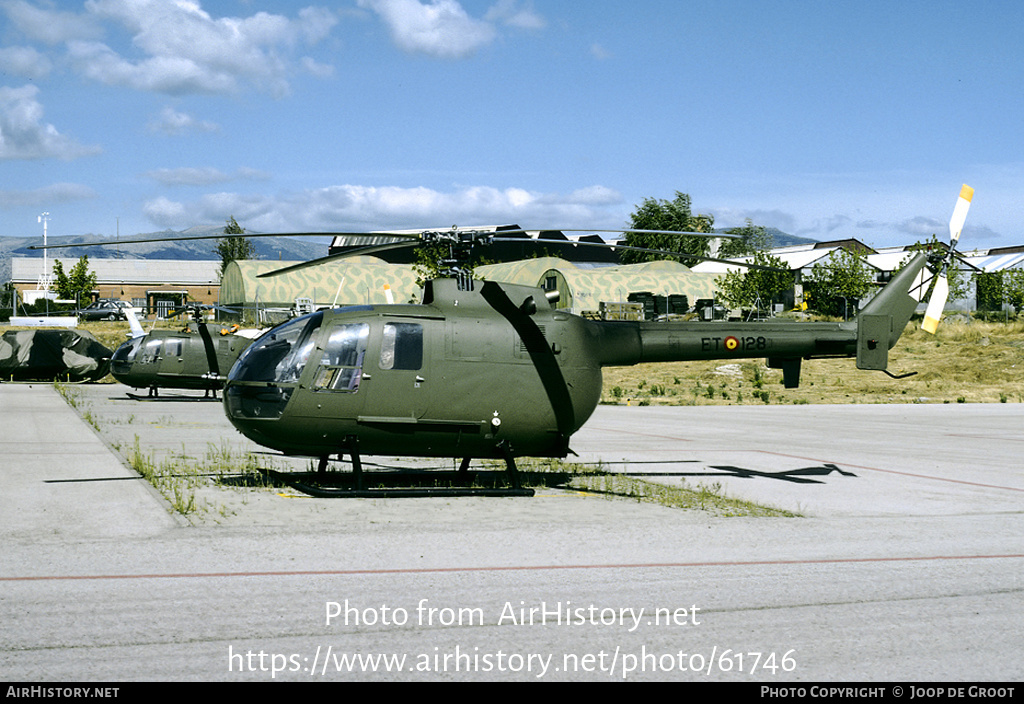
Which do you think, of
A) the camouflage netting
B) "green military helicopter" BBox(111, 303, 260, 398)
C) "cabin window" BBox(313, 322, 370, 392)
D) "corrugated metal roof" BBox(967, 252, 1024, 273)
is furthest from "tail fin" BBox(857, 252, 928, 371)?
"corrugated metal roof" BBox(967, 252, 1024, 273)

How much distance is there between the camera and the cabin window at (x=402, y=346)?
11938 mm

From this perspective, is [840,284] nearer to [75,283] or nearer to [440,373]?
[440,373]

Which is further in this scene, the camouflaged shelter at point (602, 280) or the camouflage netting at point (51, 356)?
the camouflaged shelter at point (602, 280)

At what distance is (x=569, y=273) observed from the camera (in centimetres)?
7538

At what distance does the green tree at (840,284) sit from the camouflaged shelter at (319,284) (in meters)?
32.5

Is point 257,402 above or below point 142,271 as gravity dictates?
below

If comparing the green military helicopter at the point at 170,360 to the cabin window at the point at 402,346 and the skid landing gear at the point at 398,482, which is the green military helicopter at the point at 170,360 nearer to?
the skid landing gear at the point at 398,482

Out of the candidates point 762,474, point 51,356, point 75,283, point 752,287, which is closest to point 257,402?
point 762,474

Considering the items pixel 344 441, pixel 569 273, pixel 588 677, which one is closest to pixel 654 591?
pixel 588 677

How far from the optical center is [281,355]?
11852 millimetres

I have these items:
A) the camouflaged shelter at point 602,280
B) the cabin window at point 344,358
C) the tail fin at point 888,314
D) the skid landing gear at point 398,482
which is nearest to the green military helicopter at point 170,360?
the skid landing gear at point 398,482

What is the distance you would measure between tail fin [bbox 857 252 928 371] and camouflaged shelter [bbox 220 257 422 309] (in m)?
62.8

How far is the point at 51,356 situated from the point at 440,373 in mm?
32741
